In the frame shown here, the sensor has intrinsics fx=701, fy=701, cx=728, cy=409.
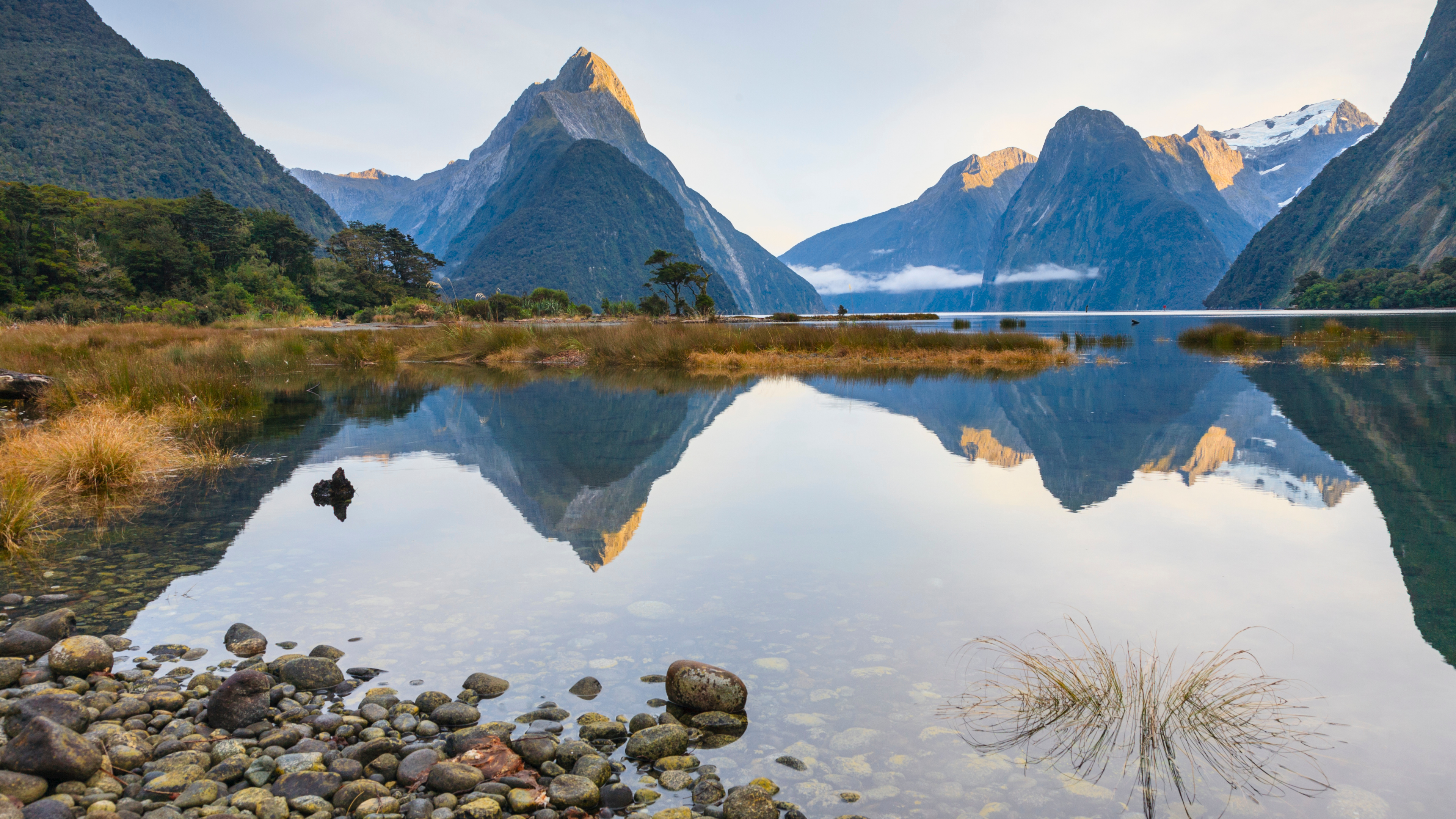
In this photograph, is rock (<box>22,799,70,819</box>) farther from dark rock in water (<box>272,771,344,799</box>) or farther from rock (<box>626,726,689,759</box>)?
rock (<box>626,726,689,759</box>)

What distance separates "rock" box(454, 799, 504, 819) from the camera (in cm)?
280

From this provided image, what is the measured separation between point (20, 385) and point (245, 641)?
1477 cm

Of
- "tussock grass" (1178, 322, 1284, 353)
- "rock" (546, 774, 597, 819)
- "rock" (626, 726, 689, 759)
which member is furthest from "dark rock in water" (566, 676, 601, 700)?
"tussock grass" (1178, 322, 1284, 353)

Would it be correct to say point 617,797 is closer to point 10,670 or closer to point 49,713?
point 49,713

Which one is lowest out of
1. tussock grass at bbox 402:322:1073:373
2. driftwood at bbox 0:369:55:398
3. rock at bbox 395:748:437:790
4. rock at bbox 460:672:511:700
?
driftwood at bbox 0:369:55:398

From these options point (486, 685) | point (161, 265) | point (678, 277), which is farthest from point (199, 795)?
point (161, 265)

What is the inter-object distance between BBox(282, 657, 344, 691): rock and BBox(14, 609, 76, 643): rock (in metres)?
1.79

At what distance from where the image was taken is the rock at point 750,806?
112 inches

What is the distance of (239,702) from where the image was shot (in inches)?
143

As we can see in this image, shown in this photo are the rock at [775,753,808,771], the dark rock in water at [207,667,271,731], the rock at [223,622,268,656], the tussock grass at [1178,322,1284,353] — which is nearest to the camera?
the rock at [775,753,808,771]

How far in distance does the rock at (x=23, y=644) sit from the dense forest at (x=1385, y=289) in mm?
136344

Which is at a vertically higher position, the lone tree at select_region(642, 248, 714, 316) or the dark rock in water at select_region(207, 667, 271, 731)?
the lone tree at select_region(642, 248, 714, 316)

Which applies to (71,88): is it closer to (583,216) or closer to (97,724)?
(583,216)

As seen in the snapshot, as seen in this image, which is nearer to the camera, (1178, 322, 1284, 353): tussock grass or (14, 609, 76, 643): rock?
(14, 609, 76, 643): rock
